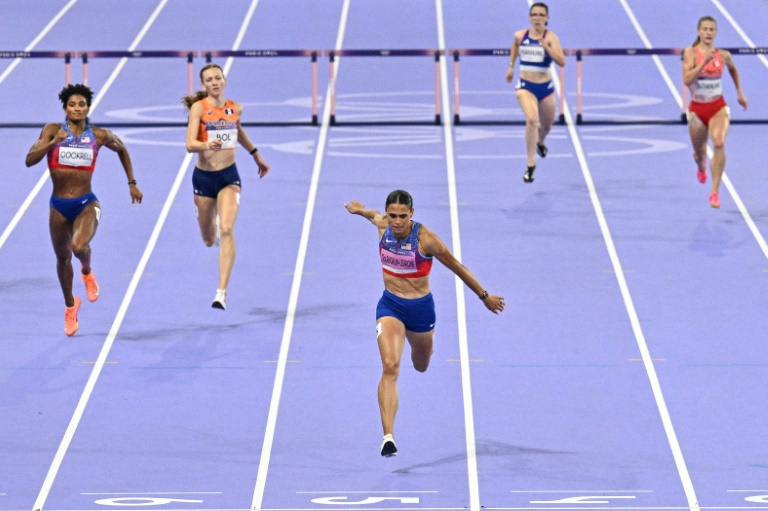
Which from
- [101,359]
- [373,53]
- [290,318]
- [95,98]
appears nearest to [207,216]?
[290,318]

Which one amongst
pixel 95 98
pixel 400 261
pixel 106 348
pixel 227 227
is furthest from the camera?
pixel 95 98

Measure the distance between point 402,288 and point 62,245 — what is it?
11.3 feet

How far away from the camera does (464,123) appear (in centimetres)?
1938

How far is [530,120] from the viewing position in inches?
642

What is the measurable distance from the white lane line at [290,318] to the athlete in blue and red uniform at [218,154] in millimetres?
678

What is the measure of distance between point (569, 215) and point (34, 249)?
5055 mm

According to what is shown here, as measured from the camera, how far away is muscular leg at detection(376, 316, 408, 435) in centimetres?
973

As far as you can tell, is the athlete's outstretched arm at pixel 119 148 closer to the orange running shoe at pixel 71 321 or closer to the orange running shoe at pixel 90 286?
the orange running shoe at pixel 90 286

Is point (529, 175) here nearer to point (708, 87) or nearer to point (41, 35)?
point (708, 87)

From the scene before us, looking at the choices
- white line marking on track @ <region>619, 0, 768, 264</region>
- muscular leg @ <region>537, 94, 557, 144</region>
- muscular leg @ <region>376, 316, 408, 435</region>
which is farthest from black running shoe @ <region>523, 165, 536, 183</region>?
muscular leg @ <region>376, 316, 408, 435</region>

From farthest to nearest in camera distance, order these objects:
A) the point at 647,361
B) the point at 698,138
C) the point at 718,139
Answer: the point at 698,138 < the point at 718,139 < the point at 647,361

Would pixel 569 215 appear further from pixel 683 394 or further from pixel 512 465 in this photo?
pixel 512 465

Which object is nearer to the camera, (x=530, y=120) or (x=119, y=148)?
(x=119, y=148)

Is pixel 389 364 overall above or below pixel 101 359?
below
